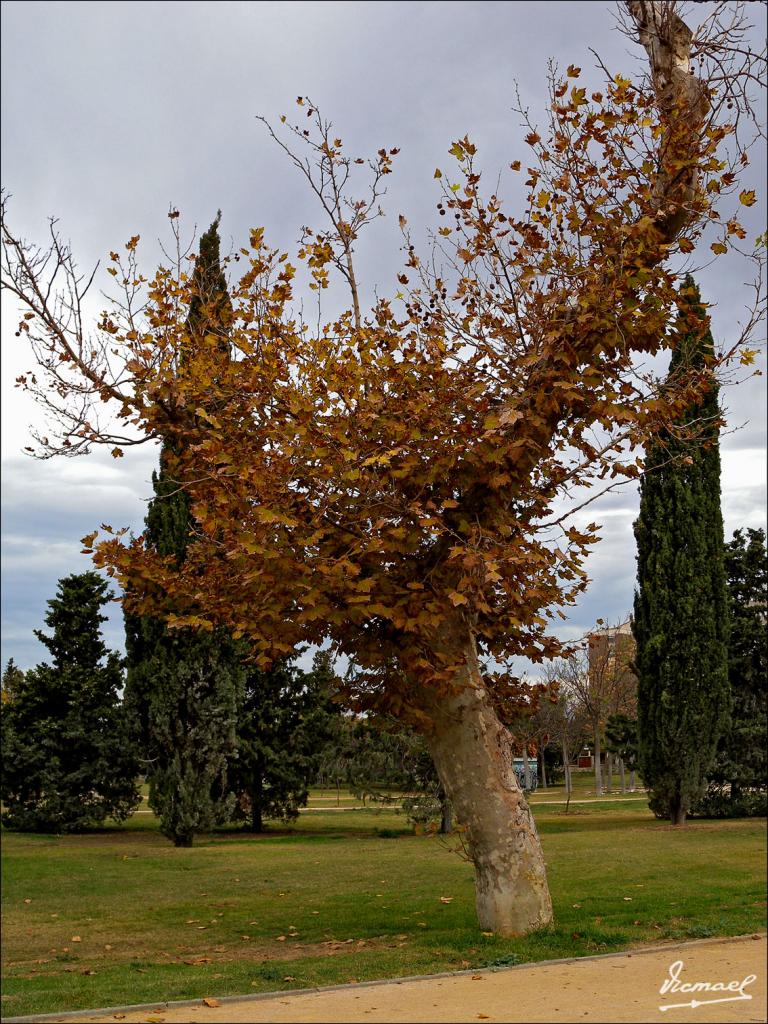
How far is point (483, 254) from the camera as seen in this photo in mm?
8609

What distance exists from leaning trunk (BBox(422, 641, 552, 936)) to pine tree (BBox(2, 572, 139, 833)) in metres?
15.1

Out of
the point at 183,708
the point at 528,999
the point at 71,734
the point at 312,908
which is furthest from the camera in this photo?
the point at 71,734

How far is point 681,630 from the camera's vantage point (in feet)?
66.3

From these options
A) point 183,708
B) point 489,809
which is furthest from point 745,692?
point 489,809

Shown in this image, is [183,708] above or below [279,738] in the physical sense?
above

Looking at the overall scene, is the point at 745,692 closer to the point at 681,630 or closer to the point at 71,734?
the point at 681,630

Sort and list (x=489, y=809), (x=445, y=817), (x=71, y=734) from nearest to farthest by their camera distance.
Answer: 1. (x=489, y=809)
2. (x=445, y=817)
3. (x=71, y=734)

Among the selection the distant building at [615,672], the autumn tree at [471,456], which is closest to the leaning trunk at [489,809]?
the autumn tree at [471,456]

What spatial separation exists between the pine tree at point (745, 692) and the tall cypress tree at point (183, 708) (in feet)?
35.5

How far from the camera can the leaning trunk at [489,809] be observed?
8.05 metres

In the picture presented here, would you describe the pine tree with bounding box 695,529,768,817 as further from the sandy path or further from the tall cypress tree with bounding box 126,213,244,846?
the sandy path

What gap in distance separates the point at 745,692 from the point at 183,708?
13173 millimetres

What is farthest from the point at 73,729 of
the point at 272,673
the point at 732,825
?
the point at 732,825

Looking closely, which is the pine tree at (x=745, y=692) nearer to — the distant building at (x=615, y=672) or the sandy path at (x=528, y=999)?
the distant building at (x=615, y=672)
